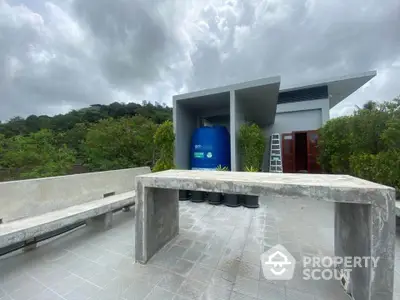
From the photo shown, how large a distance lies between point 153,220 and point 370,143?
5146 millimetres

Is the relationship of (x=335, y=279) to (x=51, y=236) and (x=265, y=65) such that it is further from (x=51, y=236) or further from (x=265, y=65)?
(x=265, y=65)

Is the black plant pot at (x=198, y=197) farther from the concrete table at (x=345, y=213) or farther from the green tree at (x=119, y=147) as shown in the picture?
the green tree at (x=119, y=147)

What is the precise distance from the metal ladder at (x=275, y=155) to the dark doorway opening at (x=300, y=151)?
1.01m

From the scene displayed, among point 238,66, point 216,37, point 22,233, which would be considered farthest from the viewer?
point 238,66

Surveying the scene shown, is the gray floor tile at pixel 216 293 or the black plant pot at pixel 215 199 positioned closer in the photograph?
the gray floor tile at pixel 216 293

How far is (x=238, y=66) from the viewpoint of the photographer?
8.62m

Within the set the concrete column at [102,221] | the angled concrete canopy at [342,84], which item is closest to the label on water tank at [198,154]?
the concrete column at [102,221]

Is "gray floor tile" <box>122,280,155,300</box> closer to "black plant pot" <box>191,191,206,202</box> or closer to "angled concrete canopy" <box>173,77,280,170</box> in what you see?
"black plant pot" <box>191,191,206,202</box>

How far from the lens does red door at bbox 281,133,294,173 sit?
8.23 metres

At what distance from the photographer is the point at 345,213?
185 centimetres

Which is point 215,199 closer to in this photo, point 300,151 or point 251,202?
point 251,202

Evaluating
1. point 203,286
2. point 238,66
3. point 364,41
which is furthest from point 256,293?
point 364,41

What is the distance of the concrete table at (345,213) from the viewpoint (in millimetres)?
1274

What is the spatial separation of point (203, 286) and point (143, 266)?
77cm
